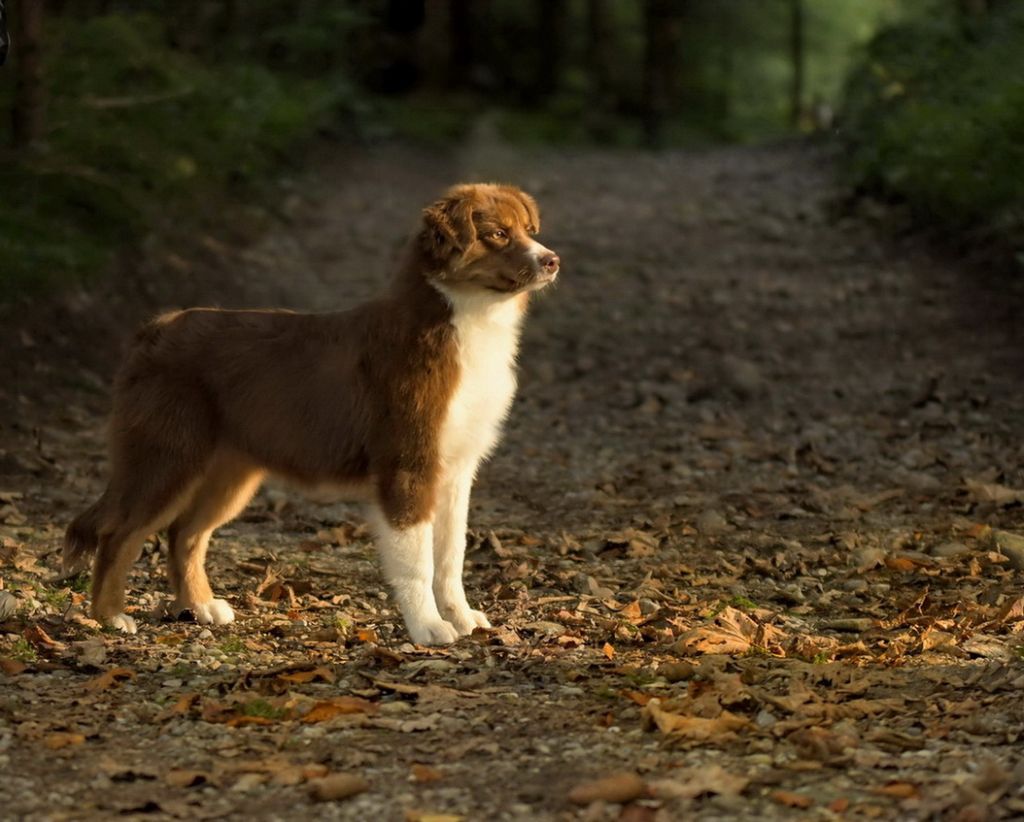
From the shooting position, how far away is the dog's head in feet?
22.8

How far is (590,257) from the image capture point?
59.2 ft

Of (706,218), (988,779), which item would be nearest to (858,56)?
(706,218)

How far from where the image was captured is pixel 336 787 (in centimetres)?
513

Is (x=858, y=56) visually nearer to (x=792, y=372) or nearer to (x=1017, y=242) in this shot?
(x=1017, y=242)

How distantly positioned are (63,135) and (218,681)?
10.8 m

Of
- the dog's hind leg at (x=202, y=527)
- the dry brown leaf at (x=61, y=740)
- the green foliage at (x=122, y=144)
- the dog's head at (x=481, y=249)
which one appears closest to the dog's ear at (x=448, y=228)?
the dog's head at (x=481, y=249)

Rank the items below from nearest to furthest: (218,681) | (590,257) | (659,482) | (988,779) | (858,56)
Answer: (988,779), (218,681), (659,482), (590,257), (858,56)

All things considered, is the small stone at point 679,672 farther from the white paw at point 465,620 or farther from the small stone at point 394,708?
the white paw at point 465,620

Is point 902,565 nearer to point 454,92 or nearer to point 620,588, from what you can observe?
point 620,588

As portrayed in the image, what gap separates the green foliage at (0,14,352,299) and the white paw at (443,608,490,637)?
7.14 meters

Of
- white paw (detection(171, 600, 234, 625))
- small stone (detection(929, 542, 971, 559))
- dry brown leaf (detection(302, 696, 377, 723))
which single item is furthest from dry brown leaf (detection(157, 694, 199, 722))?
small stone (detection(929, 542, 971, 559))

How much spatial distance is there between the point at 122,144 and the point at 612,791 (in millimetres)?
12883

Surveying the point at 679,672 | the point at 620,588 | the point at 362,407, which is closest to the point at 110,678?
the point at 362,407

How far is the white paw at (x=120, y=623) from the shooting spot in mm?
7258
